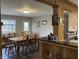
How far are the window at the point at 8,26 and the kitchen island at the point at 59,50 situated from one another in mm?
6954

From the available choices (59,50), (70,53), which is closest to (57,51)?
(59,50)

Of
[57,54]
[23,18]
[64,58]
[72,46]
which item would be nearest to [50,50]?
[57,54]

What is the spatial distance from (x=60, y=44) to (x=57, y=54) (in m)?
0.33

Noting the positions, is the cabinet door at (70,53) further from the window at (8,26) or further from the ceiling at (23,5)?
the window at (8,26)

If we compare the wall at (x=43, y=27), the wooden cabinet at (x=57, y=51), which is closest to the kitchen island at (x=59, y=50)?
the wooden cabinet at (x=57, y=51)

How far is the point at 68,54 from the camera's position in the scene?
3.11 meters

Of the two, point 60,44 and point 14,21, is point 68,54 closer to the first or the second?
point 60,44

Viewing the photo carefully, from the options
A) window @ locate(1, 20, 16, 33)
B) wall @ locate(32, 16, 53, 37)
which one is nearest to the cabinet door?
wall @ locate(32, 16, 53, 37)

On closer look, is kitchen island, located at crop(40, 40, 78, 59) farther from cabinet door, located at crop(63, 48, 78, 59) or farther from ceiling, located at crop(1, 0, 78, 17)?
ceiling, located at crop(1, 0, 78, 17)

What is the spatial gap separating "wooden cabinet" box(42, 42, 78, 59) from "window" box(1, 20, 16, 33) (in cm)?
699

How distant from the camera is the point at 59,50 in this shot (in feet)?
10.9

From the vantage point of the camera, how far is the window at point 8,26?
10.1 m

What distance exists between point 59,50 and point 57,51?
0.08 m

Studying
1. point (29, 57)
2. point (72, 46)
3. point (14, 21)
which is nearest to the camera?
point (72, 46)
